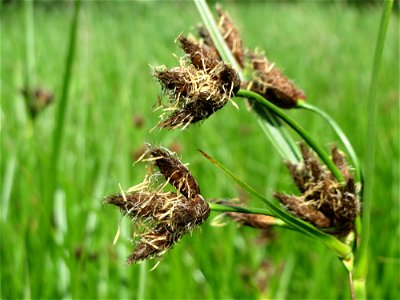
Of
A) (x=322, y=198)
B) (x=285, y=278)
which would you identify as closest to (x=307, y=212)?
(x=322, y=198)

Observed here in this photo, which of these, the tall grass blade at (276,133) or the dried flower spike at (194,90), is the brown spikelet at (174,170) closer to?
the dried flower spike at (194,90)

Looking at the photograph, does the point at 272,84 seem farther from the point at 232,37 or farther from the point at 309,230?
the point at 309,230

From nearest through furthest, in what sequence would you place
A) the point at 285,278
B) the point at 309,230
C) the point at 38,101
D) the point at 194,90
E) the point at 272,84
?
Result: the point at 194,90, the point at 309,230, the point at 272,84, the point at 285,278, the point at 38,101

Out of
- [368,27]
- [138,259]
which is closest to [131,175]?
[138,259]

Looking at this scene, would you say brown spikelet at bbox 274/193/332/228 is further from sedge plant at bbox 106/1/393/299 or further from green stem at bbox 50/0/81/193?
green stem at bbox 50/0/81/193

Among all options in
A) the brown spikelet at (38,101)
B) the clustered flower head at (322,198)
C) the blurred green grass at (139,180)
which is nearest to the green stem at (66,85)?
the blurred green grass at (139,180)

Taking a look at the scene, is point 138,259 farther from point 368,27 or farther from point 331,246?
point 368,27

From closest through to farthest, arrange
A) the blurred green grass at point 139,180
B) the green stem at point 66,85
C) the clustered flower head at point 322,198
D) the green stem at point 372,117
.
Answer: the green stem at point 372,117, the clustered flower head at point 322,198, the green stem at point 66,85, the blurred green grass at point 139,180

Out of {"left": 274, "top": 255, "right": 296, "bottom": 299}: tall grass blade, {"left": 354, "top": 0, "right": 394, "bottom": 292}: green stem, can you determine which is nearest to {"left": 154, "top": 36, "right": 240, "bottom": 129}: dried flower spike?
{"left": 354, "top": 0, "right": 394, "bottom": 292}: green stem
